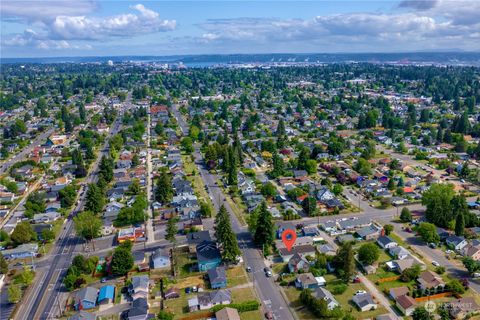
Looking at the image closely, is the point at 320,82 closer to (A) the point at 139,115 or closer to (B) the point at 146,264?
(A) the point at 139,115

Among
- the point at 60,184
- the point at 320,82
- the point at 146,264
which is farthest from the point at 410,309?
the point at 320,82

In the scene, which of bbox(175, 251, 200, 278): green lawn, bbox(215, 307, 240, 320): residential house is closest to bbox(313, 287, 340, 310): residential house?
bbox(215, 307, 240, 320): residential house

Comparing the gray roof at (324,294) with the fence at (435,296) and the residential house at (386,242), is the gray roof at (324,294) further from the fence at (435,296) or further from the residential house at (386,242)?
the residential house at (386,242)

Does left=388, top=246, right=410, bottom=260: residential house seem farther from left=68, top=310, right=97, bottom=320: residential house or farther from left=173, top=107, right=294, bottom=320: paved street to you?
left=68, top=310, right=97, bottom=320: residential house

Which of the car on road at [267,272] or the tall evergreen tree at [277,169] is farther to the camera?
the tall evergreen tree at [277,169]

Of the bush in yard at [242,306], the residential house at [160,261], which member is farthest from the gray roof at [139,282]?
the bush in yard at [242,306]
